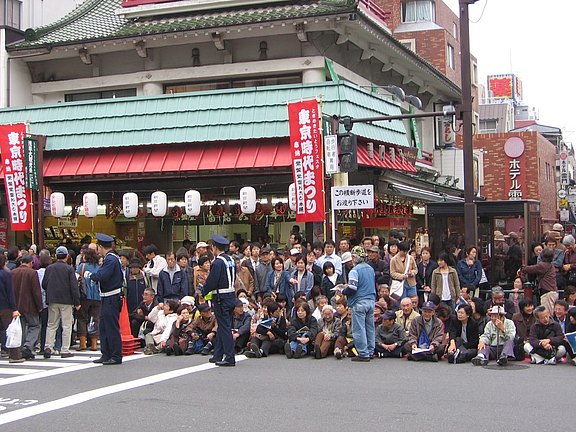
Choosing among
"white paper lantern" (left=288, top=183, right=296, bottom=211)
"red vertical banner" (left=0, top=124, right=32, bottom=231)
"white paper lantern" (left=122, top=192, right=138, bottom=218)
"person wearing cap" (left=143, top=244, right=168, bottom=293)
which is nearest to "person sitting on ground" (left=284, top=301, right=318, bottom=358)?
"person wearing cap" (left=143, top=244, right=168, bottom=293)

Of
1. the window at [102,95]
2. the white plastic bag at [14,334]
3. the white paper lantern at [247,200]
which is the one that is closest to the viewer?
the white plastic bag at [14,334]

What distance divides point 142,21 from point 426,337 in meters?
14.4

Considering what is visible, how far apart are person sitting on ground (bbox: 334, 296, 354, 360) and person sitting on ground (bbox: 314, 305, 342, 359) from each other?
0.09 m

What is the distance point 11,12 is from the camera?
23547 millimetres

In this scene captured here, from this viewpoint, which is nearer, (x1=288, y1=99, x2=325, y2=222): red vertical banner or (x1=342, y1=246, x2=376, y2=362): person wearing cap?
(x1=342, y1=246, x2=376, y2=362): person wearing cap

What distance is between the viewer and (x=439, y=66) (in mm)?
36750

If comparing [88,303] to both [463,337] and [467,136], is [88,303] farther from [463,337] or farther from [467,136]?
A: [467,136]

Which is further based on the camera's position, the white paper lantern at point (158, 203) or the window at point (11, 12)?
the window at point (11, 12)

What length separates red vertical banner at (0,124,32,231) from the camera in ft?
62.8

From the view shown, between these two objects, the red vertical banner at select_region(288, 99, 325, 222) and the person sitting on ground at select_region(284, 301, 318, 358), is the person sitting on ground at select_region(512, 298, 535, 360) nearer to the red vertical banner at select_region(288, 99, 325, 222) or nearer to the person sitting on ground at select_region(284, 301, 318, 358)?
the person sitting on ground at select_region(284, 301, 318, 358)

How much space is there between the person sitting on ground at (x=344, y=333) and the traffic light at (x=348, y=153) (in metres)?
3.97

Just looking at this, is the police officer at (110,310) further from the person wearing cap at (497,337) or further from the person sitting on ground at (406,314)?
the person wearing cap at (497,337)

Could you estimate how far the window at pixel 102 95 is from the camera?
22.8 m

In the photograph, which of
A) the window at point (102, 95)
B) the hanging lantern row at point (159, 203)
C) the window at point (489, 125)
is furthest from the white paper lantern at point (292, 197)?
the window at point (489, 125)
